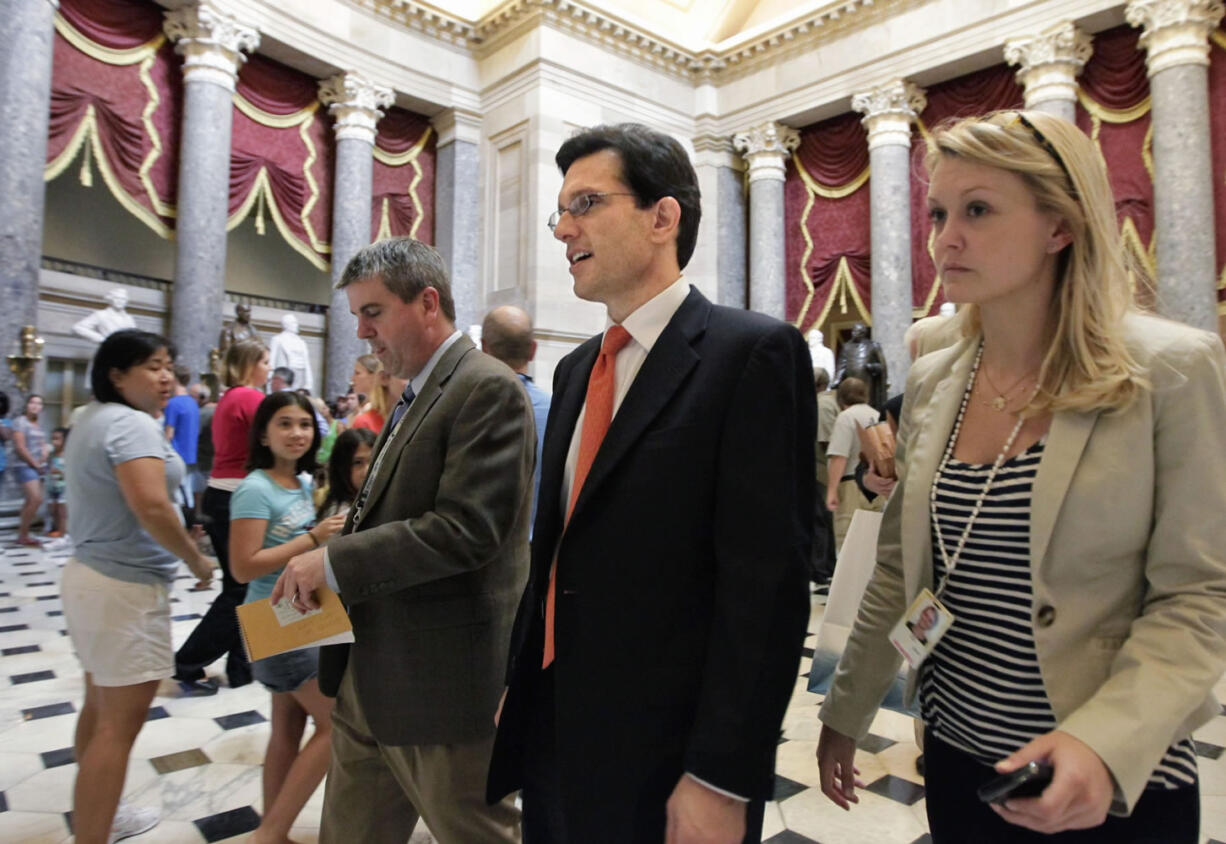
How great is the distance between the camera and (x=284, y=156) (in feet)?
40.8

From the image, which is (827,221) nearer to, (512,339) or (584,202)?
(512,339)

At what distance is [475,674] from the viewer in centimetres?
174

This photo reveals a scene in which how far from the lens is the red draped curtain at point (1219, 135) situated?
10328 millimetres

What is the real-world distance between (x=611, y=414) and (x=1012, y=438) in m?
0.62

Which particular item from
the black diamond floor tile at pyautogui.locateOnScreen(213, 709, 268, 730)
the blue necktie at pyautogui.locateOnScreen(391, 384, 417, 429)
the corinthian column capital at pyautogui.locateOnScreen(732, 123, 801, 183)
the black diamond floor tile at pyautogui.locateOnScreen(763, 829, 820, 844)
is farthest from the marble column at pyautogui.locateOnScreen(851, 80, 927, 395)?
the blue necktie at pyautogui.locateOnScreen(391, 384, 417, 429)

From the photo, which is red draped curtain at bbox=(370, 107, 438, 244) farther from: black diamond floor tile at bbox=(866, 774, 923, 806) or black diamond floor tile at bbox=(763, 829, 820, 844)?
black diamond floor tile at bbox=(763, 829, 820, 844)

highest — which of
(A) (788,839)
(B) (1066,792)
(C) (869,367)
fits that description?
(C) (869,367)

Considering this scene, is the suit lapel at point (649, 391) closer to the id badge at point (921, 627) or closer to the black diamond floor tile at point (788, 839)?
the id badge at point (921, 627)

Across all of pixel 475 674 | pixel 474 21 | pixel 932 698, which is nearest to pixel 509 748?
pixel 475 674

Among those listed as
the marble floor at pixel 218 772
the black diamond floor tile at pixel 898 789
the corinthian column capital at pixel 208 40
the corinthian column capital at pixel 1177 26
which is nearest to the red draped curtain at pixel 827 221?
the corinthian column capital at pixel 1177 26

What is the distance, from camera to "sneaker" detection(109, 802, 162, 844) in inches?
103

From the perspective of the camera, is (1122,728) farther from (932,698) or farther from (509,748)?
(509,748)

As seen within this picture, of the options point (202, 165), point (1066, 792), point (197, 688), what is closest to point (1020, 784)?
point (1066, 792)

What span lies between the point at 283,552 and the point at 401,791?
31.9 inches
